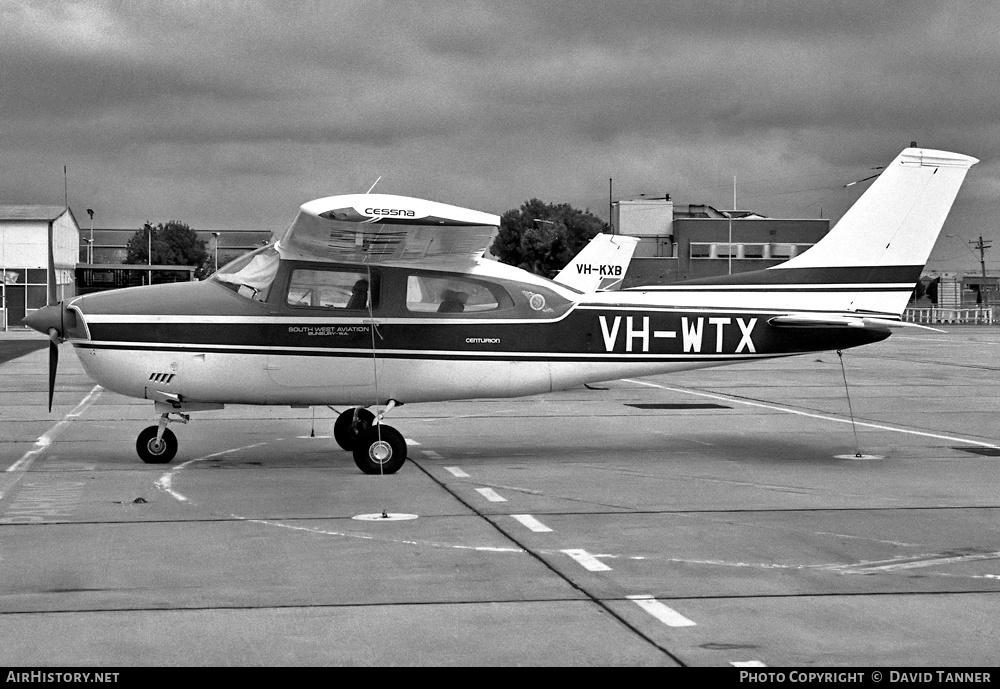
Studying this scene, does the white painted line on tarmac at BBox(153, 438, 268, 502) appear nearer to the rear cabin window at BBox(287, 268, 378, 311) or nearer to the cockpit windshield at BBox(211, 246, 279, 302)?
the cockpit windshield at BBox(211, 246, 279, 302)

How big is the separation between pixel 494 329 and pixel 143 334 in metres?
3.46

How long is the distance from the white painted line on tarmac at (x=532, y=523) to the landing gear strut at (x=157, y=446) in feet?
14.5

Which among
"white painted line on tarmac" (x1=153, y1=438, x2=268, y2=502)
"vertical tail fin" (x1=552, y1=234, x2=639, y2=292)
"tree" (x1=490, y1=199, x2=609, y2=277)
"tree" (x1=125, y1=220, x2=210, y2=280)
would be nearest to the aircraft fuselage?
"white painted line on tarmac" (x1=153, y1=438, x2=268, y2=502)

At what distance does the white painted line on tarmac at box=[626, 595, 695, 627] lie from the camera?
5.46m

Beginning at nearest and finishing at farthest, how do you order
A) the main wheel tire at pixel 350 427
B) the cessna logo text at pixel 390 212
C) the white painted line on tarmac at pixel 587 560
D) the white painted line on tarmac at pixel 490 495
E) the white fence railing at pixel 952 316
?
the white painted line on tarmac at pixel 587 560 → the white painted line on tarmac at pixel 490 495 → the cessna logo text at pixel 390 212 → the main wheel tire at pixel 350 427 → the white fence railing at pixel 952 316

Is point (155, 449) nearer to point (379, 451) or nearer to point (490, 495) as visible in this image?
point (379, 451)

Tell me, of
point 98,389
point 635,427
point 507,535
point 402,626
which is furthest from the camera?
point 98,389

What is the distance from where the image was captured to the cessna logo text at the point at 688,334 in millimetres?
11656

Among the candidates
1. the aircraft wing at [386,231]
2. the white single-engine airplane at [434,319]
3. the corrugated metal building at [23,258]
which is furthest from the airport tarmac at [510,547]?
the corrugated metal building at [23,258]

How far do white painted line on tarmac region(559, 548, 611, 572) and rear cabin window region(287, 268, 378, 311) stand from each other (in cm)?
460

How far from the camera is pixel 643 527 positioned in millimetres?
8031

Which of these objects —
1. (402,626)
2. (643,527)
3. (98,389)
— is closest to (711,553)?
(643,527)

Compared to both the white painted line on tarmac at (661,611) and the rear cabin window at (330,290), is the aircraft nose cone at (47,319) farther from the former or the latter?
the white painted line on tarmac at (661,611)
